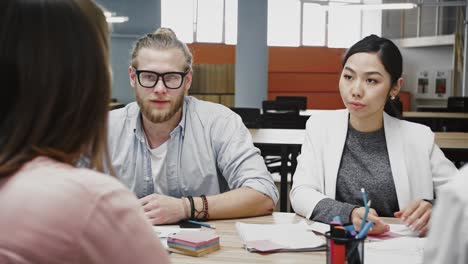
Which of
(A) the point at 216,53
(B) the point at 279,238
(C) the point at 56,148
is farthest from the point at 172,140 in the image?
(A) the point at 216,53

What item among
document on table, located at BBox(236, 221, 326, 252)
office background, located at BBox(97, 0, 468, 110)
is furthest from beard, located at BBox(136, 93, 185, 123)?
office background, located at BBox(97, 0, 468, 110)

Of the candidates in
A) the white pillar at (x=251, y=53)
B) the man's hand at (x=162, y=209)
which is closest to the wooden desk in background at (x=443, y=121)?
the white pillar at (x=251, y=53)

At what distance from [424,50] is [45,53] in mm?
14799

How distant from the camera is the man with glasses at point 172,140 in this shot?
A: 2.19 meters

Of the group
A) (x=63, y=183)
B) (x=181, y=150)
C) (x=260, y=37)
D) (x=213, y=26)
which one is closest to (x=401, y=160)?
(x=181, y=150)

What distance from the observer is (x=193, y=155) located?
2.27 metres

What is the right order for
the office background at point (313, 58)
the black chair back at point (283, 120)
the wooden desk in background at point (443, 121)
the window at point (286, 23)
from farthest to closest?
the window at point (286, 23)
the office background at point (313, 58)
the wooden desk in background at point (443, 121)
the black chair back at point (283, 120)

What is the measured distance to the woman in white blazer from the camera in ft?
7.29

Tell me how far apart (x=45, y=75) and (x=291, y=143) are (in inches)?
131

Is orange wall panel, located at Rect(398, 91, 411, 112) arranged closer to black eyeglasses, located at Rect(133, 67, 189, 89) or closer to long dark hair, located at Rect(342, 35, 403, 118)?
long dark hair, located at Rect(342, 35, 403, 118)

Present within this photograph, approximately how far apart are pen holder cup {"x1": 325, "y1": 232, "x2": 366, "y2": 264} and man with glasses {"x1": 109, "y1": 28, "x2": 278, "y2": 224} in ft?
2.61

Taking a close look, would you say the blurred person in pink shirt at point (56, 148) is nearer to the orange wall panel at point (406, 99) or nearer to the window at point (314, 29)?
the window at point (314, 29)

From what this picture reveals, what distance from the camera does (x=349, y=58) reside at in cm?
233

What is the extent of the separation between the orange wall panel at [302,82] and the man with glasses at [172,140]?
→ 11.1 meters
